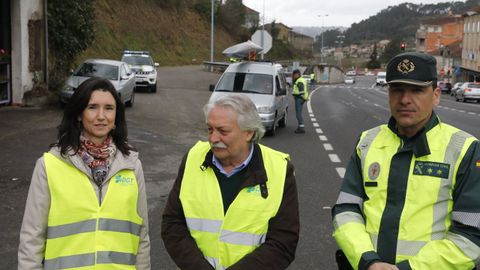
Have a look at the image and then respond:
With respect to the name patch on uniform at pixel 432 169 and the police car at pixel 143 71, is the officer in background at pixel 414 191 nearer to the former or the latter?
the name patch on uniform at pixel 432 169

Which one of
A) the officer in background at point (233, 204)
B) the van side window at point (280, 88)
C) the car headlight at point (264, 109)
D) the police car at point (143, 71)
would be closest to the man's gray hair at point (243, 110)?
the officer in background at point (233, 204)

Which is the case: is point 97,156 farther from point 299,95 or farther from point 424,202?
point 299,95

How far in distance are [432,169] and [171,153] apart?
9449 mm

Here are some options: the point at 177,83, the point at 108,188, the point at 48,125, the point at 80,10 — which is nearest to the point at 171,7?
the point at 177,83

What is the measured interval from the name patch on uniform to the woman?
1.54 meters

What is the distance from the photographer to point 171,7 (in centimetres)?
6712

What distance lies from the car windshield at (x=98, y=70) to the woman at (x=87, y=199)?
1653 centimetres

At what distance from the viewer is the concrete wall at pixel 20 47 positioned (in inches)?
673

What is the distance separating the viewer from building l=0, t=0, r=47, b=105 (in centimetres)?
1709

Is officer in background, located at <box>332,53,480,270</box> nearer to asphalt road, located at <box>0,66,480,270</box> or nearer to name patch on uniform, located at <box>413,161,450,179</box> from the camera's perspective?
name patch on uniform, located at <box>413,161,450,179</box>

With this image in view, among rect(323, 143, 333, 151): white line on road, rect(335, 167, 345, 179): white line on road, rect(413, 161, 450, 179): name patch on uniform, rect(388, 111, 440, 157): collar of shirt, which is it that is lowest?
rect(323, 143, 333, 151): white line on road

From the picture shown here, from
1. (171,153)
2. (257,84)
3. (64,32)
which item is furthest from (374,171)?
(64,32)

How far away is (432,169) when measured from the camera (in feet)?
9.11

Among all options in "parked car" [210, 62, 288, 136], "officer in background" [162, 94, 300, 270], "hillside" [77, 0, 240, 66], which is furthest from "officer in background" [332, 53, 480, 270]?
"hillside" [77, 0, 240, 66]
